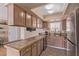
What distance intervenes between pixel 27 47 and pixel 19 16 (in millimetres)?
535

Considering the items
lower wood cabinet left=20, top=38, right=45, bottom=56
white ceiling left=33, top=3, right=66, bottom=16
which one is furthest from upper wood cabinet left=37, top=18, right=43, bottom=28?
lower wood cabinet left=20, top=38, right=45, bottom=56

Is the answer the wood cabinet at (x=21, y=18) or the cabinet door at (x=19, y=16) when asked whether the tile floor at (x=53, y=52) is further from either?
the cabinet door at (x=19, y=16)

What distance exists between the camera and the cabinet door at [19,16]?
1527 millimetres

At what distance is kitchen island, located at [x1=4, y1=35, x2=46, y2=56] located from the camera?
1.38 m

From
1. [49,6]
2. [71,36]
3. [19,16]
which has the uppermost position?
[49,6]

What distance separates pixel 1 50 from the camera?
1374 mm

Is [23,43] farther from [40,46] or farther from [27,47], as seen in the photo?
[40,46]

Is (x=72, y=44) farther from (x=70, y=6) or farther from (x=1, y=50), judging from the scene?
(x=1, y=50)

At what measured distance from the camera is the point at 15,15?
1.53 meters

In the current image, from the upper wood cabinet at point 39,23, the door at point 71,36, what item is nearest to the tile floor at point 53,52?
the door at point 71,36

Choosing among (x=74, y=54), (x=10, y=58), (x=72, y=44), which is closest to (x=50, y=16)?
(x=72, y=44)

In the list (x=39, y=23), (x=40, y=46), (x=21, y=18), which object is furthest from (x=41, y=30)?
(x=21, y=18)

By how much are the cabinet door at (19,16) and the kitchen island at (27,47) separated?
31 centimetres

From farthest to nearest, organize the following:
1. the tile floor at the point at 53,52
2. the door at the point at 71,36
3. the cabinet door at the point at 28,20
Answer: the cabinet door at the point at 28,20
the tile floor at the point at 53,52
the door at the point at 71,36
